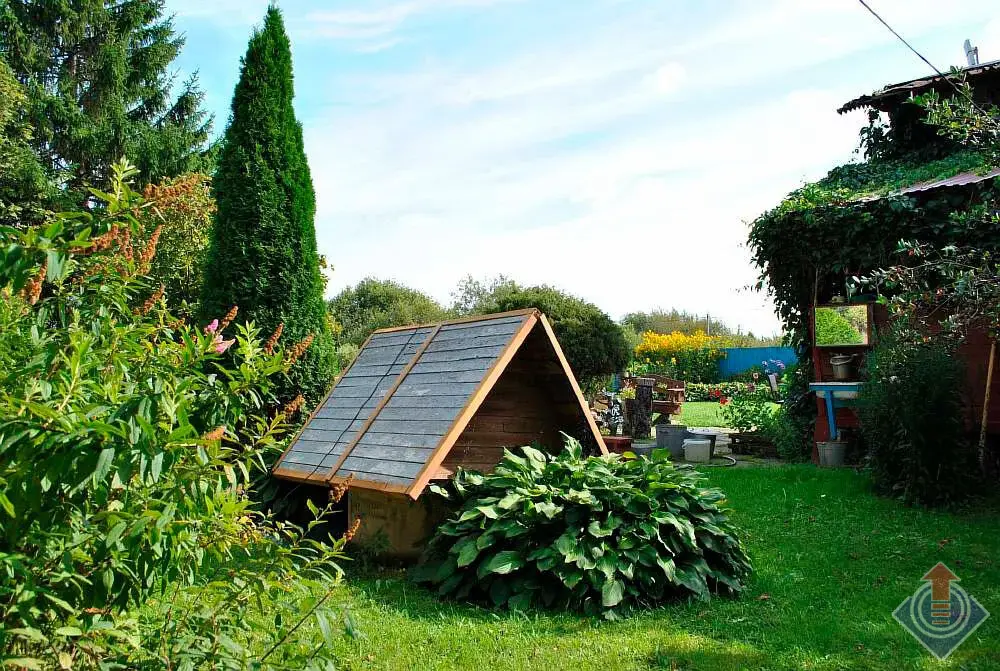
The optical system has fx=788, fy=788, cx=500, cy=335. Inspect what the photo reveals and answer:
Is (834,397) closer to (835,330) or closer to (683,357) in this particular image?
(835,330)

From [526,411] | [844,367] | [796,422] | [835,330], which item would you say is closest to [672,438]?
[796,422]

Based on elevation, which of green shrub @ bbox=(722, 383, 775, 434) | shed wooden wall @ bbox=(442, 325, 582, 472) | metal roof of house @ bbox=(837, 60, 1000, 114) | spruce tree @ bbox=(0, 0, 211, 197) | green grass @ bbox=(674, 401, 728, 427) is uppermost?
spruce tree @ bbox=(0, 0, 211, 197)

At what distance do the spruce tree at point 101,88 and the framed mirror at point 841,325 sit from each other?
19.7 metres

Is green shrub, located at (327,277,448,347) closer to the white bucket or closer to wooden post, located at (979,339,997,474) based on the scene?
the white bucket

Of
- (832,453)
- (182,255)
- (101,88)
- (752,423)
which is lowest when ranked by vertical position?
(832,453)

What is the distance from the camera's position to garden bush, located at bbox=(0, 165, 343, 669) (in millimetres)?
2162

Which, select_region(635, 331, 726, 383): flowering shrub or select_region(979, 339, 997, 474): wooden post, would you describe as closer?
select_region(979, 339, 997, 474): wooden post

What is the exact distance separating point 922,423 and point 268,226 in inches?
278

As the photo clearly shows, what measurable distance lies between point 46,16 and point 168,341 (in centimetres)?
2642

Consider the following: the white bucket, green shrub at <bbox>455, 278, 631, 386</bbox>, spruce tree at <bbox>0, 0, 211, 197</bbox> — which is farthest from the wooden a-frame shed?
spruce tree at <bbox>0, 0, 211, 197</bbox>

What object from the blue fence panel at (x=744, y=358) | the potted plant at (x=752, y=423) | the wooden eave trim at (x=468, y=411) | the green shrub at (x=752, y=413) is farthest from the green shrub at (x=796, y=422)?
the blue fence panel at (x=744, y=358)

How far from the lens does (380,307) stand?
43.2m

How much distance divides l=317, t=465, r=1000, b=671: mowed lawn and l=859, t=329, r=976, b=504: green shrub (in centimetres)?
82

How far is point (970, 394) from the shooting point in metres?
9.25
